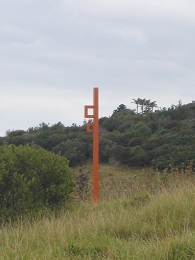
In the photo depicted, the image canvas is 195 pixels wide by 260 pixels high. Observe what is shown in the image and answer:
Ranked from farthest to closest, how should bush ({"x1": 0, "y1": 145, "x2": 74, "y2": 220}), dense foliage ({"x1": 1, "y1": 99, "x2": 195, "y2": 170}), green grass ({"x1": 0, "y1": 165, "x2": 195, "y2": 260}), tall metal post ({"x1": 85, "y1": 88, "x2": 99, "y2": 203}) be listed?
dense foliage ({"x1": 1, "y1": 99, "x2": 195, "y2": 170})
tall metal post ({"x1": 85, "y1": 88, "x2": 99, "y2": 203})
bush ({"x1": 0, "y1": 145, "x2": 74, "y2": 220})
green grass ({"x1": 0, "y1": 165, "x2": 195, "y2": 260})

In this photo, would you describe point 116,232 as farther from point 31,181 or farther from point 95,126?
point 95,126

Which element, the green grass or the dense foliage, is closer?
the green grass

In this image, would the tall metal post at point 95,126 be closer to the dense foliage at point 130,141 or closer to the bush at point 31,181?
the bush at point 31,181

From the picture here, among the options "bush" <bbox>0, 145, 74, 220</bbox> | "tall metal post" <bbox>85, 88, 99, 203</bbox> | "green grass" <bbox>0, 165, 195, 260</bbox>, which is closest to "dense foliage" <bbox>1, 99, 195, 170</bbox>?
"tall metal post" <bbox>85, 88, 99, 203</bbox>

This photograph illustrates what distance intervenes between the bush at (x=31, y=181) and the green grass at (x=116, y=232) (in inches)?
11.6

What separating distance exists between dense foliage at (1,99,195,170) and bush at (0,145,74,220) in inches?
380

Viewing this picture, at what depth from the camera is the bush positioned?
679 cm

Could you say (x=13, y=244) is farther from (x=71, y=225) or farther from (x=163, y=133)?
(x=163, y=133)

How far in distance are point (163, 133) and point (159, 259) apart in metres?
23.8

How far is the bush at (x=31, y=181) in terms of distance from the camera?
679 cm

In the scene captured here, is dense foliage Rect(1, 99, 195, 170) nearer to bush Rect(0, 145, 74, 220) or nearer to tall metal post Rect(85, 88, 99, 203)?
tall metal post Rect(85, 88, 99, 203)

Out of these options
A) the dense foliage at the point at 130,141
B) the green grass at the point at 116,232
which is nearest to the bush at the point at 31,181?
the green grass at the point at 116,232

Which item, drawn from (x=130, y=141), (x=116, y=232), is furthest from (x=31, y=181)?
(x=130, y=141)

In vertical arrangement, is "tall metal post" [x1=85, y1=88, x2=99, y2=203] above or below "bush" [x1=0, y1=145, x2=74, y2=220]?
above
